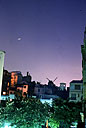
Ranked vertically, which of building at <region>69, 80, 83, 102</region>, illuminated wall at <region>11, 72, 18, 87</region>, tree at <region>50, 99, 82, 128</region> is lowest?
tree at <region>50, 99, 82, 128</region>

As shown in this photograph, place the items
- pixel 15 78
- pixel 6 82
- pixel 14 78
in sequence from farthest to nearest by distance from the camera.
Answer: pixel 15 78
pixel 14 78
pixel 6 82

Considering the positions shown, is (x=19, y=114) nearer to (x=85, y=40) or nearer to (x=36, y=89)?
(x=85, y=40)

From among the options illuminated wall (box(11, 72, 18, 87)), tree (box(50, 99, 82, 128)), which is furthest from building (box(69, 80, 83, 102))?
tree (box(50, 99, 82, 128))

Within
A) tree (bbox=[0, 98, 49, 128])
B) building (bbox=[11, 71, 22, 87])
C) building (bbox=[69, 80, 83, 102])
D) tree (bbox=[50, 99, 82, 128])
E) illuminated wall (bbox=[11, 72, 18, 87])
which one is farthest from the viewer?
building (bbox=[11, 71, 22, 87])

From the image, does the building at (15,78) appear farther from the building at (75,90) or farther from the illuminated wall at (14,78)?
the building at (75,90)

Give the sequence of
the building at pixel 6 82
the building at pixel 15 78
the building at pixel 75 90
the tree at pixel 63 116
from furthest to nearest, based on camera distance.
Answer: the building at pixel 15 78 → the building at pixel 6 82 → the building at pixel 75 90 → the tree at pixel 63 116

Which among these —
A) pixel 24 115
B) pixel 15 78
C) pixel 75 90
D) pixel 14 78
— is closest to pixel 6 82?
pixel 14 78

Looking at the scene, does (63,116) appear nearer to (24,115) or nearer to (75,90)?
(24,115)

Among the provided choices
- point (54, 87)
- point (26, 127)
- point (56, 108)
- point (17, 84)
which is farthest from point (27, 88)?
point (26, 127)

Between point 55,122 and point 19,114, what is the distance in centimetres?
565

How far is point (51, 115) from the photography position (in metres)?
25.3

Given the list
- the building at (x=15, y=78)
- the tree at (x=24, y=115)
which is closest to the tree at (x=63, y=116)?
the tree at (x=24, y=115)

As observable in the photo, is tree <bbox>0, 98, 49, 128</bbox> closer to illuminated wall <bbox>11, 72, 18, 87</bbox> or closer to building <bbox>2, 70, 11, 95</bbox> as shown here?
building <bbox>2, 70, 11, 95</bbox>

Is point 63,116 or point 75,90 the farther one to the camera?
point 75,90
